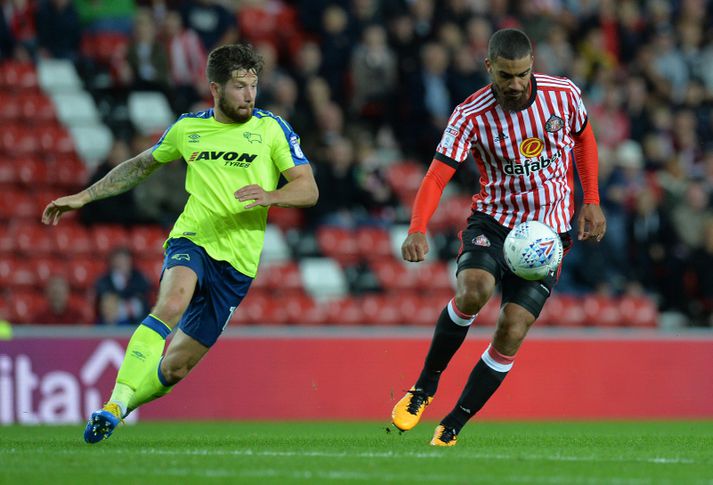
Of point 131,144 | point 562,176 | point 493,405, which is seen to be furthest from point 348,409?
point 562,176

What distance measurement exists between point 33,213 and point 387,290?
12.5 ft

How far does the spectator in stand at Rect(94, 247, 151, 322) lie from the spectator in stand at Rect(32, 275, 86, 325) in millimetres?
335

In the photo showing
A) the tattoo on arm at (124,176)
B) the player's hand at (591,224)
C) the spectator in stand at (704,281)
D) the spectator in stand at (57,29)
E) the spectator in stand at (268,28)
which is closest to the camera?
the player's hand at (591,224)

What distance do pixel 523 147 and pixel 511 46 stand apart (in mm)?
620

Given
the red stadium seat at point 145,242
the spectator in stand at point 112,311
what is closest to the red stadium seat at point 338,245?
the red stadium seat at point 145,242

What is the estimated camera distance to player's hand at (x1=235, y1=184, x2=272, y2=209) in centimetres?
693

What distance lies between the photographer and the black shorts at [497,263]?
7117 millimetres

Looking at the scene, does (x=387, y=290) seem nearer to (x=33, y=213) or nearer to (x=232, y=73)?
(x=33, y=213)

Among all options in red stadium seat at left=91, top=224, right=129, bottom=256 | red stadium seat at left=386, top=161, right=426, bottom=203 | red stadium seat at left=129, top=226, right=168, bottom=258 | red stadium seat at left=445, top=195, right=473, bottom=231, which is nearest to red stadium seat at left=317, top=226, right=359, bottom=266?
red stadium seat at left=386, top=161, right=426, bottom=203

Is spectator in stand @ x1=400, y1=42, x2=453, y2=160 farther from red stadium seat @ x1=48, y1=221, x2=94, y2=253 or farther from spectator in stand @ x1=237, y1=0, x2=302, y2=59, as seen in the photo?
red stadium seat @ x1=48, y1=221, x2=94, y2=253

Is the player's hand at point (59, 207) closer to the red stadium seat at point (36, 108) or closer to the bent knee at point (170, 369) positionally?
the bent knee at point (170, 369)

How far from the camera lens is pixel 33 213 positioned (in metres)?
13.3

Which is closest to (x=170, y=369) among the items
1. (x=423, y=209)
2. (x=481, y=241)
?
(x=423, y=209)

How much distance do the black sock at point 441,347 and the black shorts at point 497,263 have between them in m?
0.32
